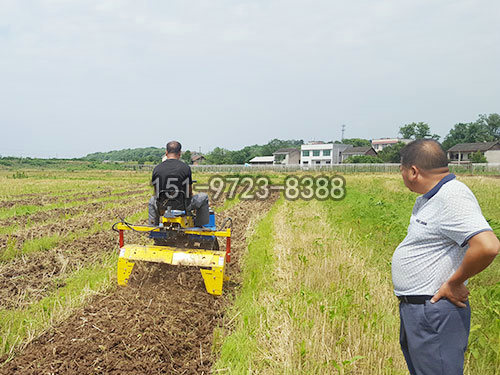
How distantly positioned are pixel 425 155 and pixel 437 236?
509 millimetres

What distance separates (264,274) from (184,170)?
2.05 metres

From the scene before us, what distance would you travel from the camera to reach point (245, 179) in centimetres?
3081

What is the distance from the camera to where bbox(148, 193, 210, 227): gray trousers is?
17.7 feet

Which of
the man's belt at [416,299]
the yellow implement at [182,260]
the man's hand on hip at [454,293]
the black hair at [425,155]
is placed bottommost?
the yellow implement at [182,260]

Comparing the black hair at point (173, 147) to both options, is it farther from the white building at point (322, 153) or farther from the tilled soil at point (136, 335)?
the white building at point (322, 153)

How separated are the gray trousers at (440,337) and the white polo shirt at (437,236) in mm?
117

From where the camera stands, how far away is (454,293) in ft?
6.66

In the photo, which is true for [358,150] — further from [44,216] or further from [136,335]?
→ [136,335]

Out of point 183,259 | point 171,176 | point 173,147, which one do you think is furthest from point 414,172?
point 173,147

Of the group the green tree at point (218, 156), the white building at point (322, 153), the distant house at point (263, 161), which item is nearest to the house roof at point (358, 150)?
the white building at point (322, 153)

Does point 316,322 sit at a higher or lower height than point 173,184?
lower

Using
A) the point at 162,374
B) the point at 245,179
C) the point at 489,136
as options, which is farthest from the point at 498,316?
the point at 489,136

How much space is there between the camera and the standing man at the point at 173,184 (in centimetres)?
509

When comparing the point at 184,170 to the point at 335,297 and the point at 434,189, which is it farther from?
the point at 434,189
